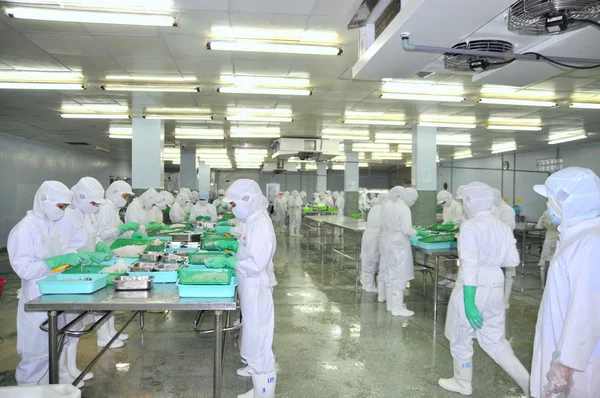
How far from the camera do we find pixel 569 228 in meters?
1.72

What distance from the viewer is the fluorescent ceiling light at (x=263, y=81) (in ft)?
17.9

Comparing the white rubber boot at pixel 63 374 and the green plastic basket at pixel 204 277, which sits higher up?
the green plastic basket at pixel 204 277

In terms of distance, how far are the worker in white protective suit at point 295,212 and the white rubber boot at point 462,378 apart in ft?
33.3

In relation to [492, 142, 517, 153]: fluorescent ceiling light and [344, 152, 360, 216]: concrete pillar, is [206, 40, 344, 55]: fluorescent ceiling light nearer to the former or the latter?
[344, 152, 360, 216]: concrete pillar

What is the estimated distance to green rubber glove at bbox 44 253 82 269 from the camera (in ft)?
8.48

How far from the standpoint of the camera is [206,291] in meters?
2.35

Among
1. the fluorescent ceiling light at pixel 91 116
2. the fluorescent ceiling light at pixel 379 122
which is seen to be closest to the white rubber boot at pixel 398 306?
the fluorescent ceiling light at pixel 379 122

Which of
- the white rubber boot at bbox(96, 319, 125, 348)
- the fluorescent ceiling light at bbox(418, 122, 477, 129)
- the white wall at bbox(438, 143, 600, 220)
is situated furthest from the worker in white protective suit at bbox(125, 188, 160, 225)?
the white wall at bbox(438, 143, 600, 220)

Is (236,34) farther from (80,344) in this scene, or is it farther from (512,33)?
(80,344)

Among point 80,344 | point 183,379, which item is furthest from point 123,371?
point 80,344

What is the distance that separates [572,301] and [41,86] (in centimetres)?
651

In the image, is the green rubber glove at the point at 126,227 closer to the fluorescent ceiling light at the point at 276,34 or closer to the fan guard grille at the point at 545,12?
the fluorescent ceiling light at the point at 276,34

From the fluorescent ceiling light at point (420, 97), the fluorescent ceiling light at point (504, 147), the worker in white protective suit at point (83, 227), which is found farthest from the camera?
the fluorescent ceiling light at point (504, 147)

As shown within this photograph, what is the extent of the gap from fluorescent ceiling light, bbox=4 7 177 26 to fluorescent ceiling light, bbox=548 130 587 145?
988 cm
